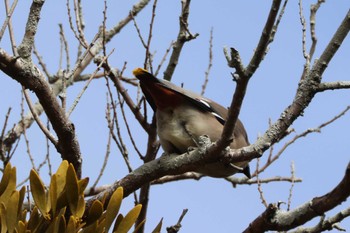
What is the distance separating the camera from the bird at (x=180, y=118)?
3.94 m

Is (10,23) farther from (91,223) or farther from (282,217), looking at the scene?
(282,217)

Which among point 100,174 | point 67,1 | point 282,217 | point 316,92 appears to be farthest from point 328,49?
point 67,1

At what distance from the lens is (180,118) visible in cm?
406

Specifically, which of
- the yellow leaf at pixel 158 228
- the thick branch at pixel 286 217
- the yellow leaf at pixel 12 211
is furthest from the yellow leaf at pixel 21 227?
the thick branch at pixel 286 217

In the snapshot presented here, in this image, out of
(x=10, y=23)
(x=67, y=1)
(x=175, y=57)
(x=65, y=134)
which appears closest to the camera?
(x=65, y=134)

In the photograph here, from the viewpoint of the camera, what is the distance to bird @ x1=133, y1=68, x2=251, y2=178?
3943mm

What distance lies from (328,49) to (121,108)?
1641mm

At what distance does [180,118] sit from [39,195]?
1458 mm

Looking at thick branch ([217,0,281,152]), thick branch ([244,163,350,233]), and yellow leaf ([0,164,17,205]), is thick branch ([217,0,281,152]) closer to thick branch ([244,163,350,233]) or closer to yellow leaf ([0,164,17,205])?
thick branch ([244,163,350,233])

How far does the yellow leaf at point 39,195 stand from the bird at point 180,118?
123 cm

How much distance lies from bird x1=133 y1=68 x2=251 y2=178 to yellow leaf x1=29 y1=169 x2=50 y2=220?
123 centimetres

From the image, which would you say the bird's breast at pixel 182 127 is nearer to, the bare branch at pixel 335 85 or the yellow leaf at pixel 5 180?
the bare branch at pixel 335 85

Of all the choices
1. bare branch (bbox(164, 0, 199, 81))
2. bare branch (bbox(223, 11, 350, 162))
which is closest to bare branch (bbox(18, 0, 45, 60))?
bare branch (bbox(223, 11, 350, 162))

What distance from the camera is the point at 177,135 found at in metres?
3.99
